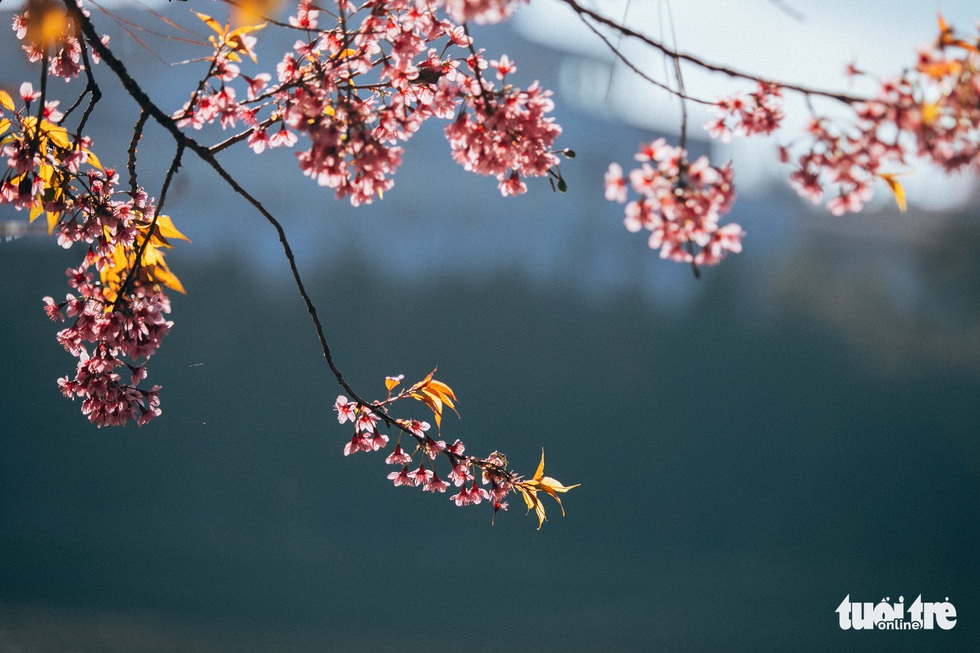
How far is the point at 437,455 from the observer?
842 mm

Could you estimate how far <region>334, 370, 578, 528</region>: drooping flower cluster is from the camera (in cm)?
82

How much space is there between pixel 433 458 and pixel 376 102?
0.36 meters

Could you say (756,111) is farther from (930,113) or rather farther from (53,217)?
(53,217)

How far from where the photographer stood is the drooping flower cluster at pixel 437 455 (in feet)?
2.69

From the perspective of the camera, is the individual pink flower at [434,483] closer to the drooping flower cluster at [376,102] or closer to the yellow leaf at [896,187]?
the drooping flower cluster at [376,102]

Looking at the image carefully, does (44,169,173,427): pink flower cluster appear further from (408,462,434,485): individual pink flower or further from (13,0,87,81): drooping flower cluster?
(408,462,434,485): individual pink flower

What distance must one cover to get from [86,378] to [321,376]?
374 centimetres

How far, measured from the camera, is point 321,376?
14.7 feet

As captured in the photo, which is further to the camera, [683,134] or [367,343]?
[367,343]

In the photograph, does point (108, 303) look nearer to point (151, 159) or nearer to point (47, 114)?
point (47, 114)

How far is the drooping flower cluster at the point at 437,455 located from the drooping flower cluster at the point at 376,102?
0.22 meters

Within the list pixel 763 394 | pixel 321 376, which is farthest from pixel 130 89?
pixel 763 394

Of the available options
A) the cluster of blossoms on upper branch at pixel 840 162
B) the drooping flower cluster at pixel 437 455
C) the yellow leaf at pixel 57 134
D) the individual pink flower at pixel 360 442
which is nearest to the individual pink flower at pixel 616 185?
the cluster of blossoms on upper branch at pixel 840 162

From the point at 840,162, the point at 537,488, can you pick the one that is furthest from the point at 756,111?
the point at 537,488
